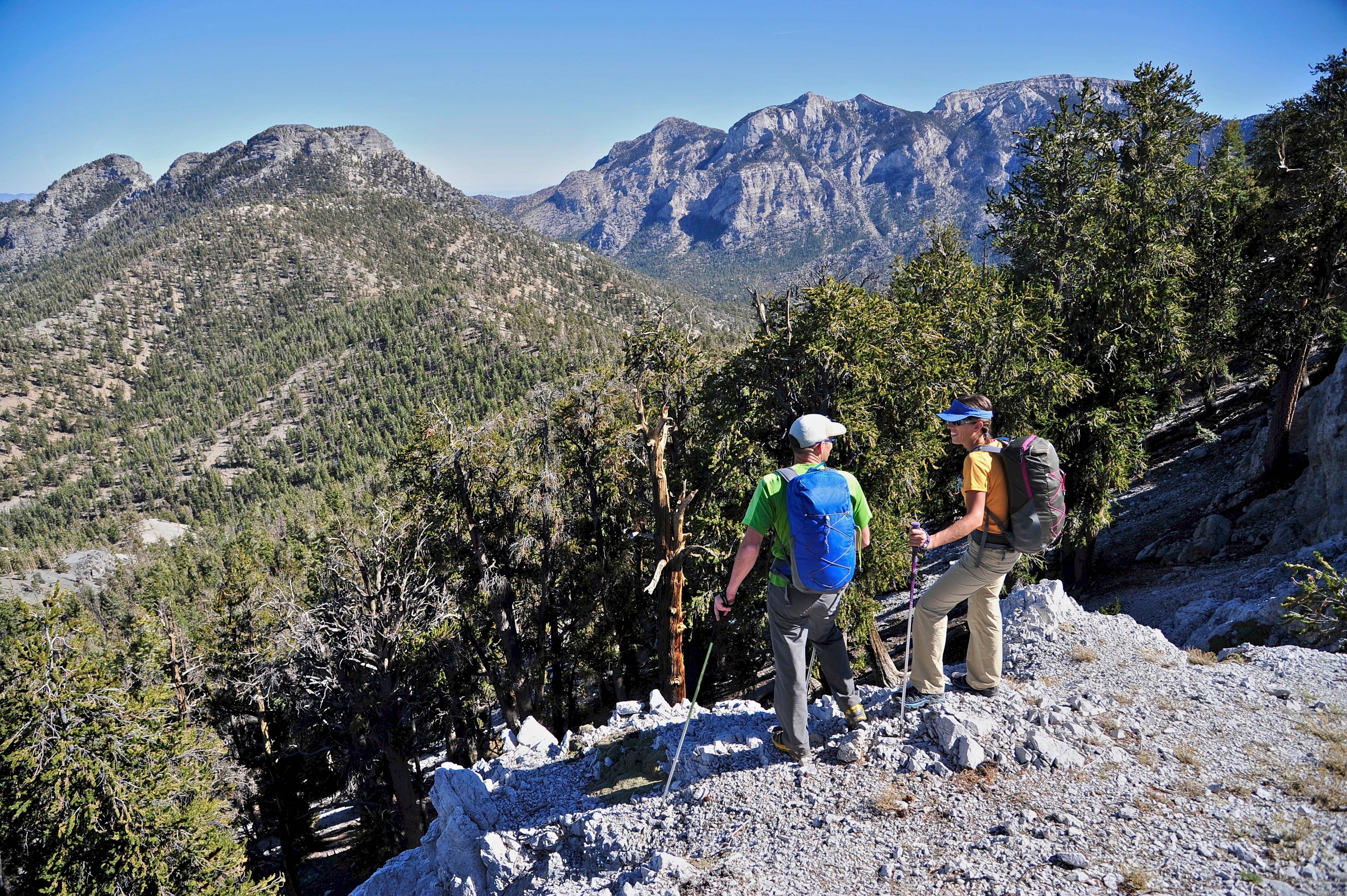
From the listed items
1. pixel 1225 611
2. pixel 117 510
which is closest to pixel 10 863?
pixel 1225 611

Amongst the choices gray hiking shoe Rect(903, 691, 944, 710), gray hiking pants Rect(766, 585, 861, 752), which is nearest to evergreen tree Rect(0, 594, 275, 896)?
gray hiking pants Rect(766, 585, 861, 752)

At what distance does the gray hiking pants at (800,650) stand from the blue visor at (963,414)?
1.84 meters

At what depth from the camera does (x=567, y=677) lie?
22.1 meters

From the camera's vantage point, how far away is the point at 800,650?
5.44 m

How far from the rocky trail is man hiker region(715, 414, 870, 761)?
0.98 metres

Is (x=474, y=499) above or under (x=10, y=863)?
above

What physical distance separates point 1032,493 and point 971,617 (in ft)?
4.92

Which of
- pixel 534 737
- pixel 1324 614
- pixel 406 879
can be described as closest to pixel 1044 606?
pixel 1324 614

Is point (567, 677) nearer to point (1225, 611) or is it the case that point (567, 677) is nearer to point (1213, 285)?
point (1225, 611)

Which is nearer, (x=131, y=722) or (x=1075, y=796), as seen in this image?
(x=1075, y=796)

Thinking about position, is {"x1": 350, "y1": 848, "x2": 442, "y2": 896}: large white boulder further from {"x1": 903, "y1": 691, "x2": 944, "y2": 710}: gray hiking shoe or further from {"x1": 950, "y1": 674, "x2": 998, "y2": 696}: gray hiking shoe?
{"x1": 950, "y1": 674, "x2": 998, "y2": 696}: gray hiking shoe

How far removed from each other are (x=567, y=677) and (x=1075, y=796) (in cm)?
1933

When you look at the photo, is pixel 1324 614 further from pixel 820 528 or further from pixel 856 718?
pixel 820 528

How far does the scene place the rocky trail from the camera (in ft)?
14.0
